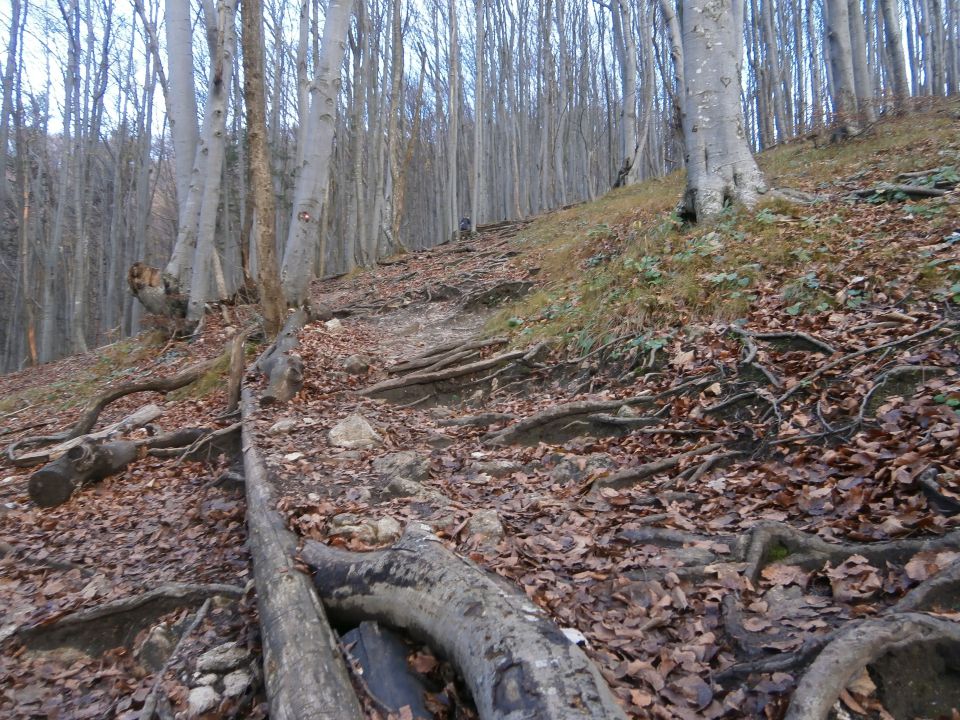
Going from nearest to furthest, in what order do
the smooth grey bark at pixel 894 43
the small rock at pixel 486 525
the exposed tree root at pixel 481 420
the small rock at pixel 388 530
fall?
the small rock at pixel 486 525 < the small rock at pixel 388 530 < the exposed tree root at pixel 481 420 < the smooth grey bark at pixel 894 43

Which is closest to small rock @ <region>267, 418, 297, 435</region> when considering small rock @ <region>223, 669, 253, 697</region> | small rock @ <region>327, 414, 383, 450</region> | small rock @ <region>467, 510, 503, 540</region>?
small rock @ <region>327, 414, 383, 450</region>

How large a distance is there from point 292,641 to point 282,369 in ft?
16.2

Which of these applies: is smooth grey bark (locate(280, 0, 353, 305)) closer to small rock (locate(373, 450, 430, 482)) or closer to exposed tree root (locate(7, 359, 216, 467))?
exposed tree root (locate(7, 359, 216, 467))

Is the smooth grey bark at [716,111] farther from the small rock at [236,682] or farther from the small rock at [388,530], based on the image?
the small rock at [236,682]

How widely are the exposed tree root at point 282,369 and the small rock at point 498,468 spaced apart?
9.62 feet

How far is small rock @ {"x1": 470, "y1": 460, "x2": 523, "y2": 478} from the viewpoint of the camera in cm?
471

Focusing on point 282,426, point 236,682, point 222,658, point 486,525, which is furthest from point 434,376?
point 236,682

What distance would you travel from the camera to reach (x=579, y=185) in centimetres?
3572

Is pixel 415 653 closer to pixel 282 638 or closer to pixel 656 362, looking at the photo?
pixel 282 638

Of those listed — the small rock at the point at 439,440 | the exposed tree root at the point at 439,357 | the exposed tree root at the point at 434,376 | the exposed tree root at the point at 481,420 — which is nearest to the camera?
the small rock at the point at 439,440

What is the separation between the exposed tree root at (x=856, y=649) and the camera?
1.76m

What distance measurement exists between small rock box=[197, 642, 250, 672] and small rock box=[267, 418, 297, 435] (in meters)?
3.03

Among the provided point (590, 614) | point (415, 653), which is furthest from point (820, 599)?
point (415, 653)

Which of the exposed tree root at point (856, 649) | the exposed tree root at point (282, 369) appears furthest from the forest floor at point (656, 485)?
the exposed tree root at point (282, 369)
